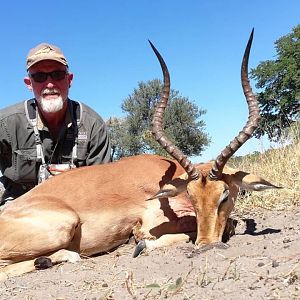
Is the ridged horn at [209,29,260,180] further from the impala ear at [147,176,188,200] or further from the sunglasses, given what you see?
the sunglasses

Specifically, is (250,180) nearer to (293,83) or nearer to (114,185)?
(114,185)

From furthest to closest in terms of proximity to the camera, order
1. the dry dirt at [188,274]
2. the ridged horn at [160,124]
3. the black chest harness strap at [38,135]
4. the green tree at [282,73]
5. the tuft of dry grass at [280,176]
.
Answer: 1. the green tree at [282,73]
2. the black chest harness strap at [38,135]
3. the tuft of dry grass at [280,176]
4. the ridged horn at [160,124]
5. the dry dirt at [188,274]

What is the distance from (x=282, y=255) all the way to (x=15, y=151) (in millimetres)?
4173

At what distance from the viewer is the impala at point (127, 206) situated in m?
4.92

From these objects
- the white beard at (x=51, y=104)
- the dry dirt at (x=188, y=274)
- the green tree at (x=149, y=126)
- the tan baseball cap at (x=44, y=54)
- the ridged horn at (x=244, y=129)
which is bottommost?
the dry dirt at (x=188, y=274)

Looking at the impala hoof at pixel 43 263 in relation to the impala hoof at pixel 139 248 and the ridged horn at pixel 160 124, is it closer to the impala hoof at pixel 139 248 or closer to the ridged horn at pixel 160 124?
the impala hoof at pixel 139 248

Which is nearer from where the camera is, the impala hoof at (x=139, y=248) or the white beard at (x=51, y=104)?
the impala hoof at (x=139, y=248)

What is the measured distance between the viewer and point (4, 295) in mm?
3818

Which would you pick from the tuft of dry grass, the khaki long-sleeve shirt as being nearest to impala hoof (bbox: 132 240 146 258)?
the tuft of dry grass

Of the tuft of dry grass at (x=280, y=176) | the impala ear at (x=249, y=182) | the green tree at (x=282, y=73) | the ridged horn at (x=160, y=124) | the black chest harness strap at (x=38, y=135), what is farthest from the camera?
the green tree at (x=282, y=73)

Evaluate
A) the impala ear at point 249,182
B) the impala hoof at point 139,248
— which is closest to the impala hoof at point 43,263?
the impala hoof at point 139,248

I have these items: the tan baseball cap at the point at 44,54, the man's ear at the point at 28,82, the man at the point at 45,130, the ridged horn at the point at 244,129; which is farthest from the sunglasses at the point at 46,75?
Result: the ridged horn at the point at 244,129

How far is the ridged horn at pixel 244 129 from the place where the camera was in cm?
498

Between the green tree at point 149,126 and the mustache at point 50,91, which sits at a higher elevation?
the green tree at point 149,126
